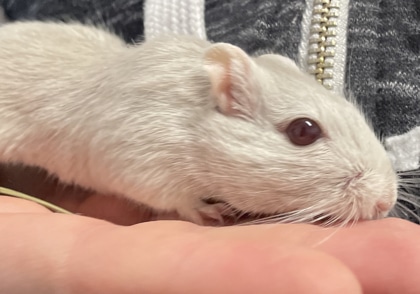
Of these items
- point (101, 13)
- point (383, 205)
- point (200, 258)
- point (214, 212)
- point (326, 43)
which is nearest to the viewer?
point (200, 258)

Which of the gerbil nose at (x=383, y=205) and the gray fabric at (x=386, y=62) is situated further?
the gray fabric at (x=386, y=62)

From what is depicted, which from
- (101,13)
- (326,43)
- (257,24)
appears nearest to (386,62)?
(326,43)

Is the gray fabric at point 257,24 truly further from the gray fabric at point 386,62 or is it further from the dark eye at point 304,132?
the dark eye at point 304,132

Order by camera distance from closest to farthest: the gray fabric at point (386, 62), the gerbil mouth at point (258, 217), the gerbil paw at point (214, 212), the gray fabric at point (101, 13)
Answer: the gerbil mouth at point (258, 217), the gerbil paw at point (214, 212), the gray fabric at point (386, 62), the gray fabric at point (101, 13)

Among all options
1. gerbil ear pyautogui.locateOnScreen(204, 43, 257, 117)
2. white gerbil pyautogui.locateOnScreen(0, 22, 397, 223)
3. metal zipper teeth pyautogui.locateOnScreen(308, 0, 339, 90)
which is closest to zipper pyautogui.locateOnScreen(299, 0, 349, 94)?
metal zipper teeth pyautogui.locateOnScreen(308, 0, 339, 90)

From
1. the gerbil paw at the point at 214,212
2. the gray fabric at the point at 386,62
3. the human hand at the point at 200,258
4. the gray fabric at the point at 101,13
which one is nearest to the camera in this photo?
the human hand at the point at 200,258

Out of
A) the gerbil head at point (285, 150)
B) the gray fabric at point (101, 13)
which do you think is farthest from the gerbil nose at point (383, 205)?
the gray fabric at point (101, 13)

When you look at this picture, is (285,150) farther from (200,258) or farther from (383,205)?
(200,258)
